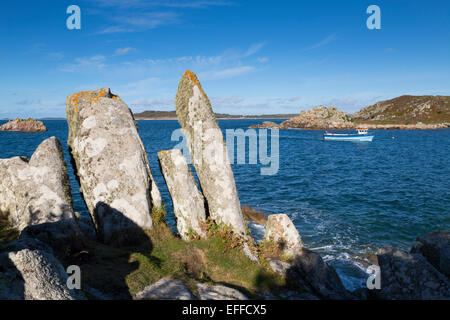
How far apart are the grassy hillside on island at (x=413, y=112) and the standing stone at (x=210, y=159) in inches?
6723

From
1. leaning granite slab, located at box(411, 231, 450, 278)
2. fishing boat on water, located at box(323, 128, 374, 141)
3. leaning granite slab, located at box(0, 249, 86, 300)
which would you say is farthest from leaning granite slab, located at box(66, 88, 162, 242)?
fishing boat on water, located at box(323, 128, 374, 141)

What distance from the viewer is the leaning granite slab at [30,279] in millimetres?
5008

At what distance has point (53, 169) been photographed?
1143cm

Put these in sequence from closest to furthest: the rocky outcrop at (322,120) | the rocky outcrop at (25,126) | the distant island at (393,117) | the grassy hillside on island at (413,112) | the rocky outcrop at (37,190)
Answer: the rocky outcrop at (37,190)
the rocky outcrop at (25,126)
the distant island at (393,117)
the grassy hillside on island at (413,112)
the rocky outcrop at (322,120)

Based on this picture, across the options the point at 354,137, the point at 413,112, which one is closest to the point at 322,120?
the point at 413,112

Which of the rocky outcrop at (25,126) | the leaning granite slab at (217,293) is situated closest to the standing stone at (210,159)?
the leaning granite slab at (217,293)

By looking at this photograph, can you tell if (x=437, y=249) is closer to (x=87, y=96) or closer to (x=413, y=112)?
(x=87, y=96)

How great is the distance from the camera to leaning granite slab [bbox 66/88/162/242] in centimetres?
1170

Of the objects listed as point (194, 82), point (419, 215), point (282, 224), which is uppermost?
point (194, 82)

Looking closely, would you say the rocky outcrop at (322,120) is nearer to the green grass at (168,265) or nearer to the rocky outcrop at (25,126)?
the rocky outcrop at (25,126)

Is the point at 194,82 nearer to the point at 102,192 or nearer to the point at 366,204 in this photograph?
the point at 102,192

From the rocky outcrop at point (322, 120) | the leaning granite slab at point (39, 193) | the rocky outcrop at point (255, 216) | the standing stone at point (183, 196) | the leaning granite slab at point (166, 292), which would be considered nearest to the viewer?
the leaning granite slab at point (166, 292)
